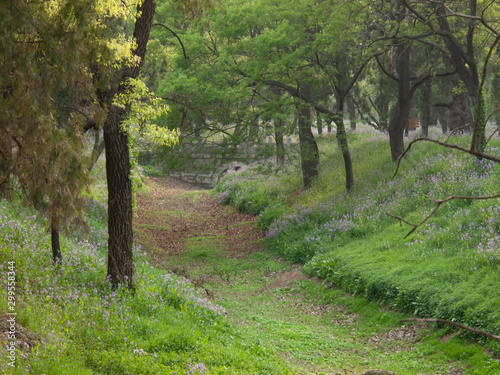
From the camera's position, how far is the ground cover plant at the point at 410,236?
798cm

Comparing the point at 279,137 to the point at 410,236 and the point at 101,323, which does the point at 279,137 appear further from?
the point at 101,323

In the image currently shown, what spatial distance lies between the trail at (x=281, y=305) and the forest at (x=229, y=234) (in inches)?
2.3

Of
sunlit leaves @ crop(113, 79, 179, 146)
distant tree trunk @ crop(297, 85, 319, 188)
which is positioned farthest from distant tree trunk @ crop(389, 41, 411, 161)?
sunlit leaves @ crop(113, 79, 179, 146)

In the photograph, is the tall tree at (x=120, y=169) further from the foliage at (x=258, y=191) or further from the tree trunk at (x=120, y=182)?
the foliage at (x=258, y=191)

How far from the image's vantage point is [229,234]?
1809 cm

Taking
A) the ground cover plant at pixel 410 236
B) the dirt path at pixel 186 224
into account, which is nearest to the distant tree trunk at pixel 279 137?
the ground cover plant at pixel 410 236

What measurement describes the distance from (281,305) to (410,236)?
11.5ft

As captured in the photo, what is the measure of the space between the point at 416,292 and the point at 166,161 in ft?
33.7

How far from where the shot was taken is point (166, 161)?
1608 cm

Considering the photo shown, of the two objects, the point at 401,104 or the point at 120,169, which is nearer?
the point at 120,169

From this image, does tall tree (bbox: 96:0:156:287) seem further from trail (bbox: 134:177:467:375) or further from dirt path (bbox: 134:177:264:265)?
dirt path (bbox: 134:177:264:265)

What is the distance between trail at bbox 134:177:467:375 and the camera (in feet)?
24.1

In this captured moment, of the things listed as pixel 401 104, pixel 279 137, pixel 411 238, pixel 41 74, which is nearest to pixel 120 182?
pixel 41 74

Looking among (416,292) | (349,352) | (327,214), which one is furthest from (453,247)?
(327,214)
